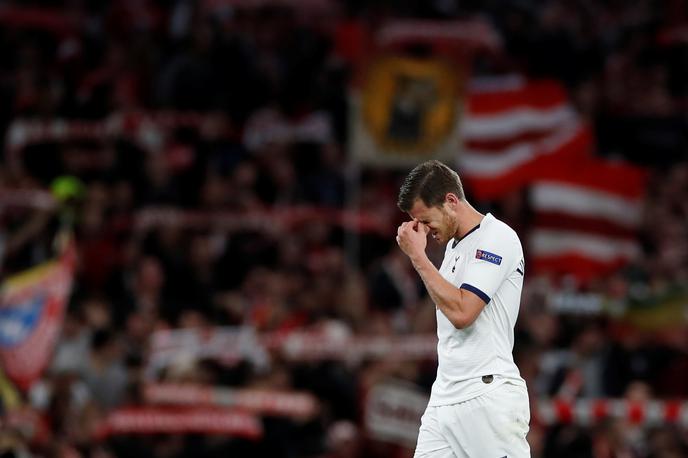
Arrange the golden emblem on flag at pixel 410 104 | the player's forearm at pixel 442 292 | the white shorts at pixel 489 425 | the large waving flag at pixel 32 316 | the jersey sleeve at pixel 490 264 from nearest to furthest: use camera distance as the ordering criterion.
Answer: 1. the player's forearm at pixel 442 292
2. the jersey sleeve at pixel 490 264
3. the white shorts at pixel 489 425
4. the large waving flag at pixel 32 316
5. the golden emblem on flag at pixel 410 104

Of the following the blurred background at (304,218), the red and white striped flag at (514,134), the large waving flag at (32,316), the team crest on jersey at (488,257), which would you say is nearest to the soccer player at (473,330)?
the team crest on jersey at (488,257)

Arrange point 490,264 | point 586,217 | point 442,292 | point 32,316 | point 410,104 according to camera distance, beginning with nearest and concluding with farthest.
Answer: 1. point 442,292
2. point 490,264
3. point 32,316
4. point 410,104
5. point 586,217

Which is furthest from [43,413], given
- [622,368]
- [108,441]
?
[622,368]

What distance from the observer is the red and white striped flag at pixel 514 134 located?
744 inches

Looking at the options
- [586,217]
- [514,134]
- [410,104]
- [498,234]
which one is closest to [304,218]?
[410,104]

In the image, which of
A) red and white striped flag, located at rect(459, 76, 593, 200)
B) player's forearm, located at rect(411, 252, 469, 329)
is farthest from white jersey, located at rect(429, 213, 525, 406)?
red and white striped flag, located at rect(459, 76, 593, 200)

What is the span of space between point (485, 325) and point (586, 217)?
37.3ft

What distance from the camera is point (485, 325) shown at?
805cm

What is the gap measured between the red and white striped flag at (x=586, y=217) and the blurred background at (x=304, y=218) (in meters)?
0.04

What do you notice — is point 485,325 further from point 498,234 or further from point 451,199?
point 451,199

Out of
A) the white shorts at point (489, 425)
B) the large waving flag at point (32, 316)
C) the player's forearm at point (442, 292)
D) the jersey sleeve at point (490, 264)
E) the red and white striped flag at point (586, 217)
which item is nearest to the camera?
the player's forearm at point (442, 292)

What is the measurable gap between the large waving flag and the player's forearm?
20.8 ft

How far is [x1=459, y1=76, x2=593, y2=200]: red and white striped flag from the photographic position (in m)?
18.9

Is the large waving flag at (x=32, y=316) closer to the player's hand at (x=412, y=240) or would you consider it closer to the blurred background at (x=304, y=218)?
the blurred background at (x=304, y=218)
